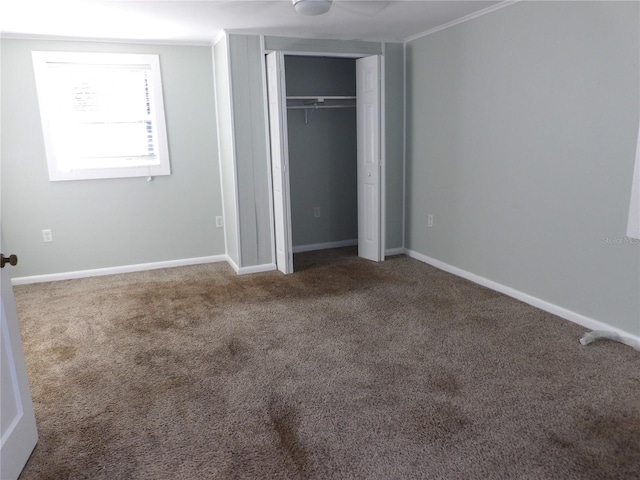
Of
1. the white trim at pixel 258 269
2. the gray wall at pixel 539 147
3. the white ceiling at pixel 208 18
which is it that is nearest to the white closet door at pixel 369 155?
the white ceiling at pixel 208 18

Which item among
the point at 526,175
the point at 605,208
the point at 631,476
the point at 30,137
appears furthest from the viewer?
the point at 30,137

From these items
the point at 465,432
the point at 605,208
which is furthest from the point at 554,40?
the point at 465,432

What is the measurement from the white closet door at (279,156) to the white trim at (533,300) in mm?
1439

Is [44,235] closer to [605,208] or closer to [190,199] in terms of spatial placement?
[190,199]

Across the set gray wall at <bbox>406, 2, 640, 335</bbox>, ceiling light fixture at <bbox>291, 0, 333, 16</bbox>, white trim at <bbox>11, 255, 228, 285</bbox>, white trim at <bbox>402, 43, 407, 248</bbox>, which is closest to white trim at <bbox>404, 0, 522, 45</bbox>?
gray wall at <bbox>406, 2, 640, 335</bbox>

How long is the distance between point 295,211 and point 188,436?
339 centimetres

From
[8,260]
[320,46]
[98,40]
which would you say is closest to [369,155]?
[320,46]

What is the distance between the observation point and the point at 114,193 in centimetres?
450

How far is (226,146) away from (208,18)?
3.98ft

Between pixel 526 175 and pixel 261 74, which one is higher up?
pixel 261 74

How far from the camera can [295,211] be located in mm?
5246

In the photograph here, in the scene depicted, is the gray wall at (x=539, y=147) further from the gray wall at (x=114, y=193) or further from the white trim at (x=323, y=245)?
the gray wall at (x=114, y=193)

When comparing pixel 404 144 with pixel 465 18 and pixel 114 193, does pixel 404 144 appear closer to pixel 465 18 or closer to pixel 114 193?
pixel 465 18

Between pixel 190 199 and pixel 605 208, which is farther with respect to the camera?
pixel 190 199
